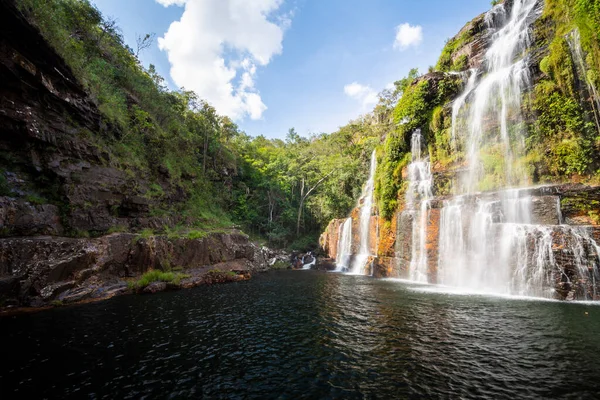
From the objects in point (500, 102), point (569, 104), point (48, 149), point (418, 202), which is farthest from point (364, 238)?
point (48, 149)

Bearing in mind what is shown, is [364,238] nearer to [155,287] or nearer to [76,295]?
[155,287]

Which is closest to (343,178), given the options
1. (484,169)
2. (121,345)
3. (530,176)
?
(484,169)

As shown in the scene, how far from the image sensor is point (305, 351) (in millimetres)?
6762

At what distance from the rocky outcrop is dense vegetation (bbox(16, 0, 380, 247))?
2749 mm

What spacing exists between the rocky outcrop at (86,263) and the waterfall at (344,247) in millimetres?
12192

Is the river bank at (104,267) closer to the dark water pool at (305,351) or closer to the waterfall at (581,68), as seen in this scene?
the dark water pool at (305,351)

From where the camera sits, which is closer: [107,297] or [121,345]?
[121,345]

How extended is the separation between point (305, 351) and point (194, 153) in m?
28.7

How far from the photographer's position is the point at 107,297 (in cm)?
1236

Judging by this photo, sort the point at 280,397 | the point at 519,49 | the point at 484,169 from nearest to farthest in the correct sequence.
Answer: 1. the point at 280,397
2. the point at 484,169
3. the point at 519,49

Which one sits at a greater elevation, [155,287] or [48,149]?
[48,149]

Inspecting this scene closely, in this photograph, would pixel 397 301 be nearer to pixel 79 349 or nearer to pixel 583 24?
pixel 79 349

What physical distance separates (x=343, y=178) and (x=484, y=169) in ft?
68.0

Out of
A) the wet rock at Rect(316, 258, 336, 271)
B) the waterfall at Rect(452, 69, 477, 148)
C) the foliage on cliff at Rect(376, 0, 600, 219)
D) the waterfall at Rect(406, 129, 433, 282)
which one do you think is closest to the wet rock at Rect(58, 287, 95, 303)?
the waterfall at Rect(406, 129, 433, 282)
